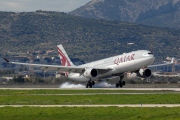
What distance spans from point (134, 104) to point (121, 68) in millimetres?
39170

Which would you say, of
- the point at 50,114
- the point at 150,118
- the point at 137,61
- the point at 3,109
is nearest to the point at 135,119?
the point at 150,118

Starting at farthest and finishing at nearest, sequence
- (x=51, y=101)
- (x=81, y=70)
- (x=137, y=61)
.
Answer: (x=81, y=70), (x=137, y=61), (x=51, y=101)

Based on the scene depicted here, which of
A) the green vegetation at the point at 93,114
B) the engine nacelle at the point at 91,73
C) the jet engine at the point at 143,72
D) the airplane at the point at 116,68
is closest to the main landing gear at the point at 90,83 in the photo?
the airplane at the point at 116,68

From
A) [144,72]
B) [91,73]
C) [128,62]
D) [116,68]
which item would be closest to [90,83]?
[91,73]

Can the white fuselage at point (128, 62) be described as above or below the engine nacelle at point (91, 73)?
above

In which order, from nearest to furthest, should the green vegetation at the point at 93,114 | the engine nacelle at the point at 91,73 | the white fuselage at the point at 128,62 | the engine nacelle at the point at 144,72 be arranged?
the green vegetation at the point at 93,114, the white fuselage at the point at 128,62, the engine nacelle at the point at 144,72, the engine nacelle at the point at 91,73

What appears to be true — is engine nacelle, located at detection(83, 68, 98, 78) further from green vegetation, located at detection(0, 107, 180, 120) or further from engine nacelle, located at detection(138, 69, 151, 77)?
green vegetation, located at detection(0, 107, 180, 120)

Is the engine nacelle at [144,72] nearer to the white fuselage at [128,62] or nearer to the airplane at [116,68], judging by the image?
the airplane at [116,68]

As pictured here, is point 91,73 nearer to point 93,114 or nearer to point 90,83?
point 90,83

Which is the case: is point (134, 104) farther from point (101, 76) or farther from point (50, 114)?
point (101, 76)

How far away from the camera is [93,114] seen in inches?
1903

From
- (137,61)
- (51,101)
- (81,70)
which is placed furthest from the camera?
(81,70)

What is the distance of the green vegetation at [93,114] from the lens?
46.2m

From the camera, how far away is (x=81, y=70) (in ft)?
335
